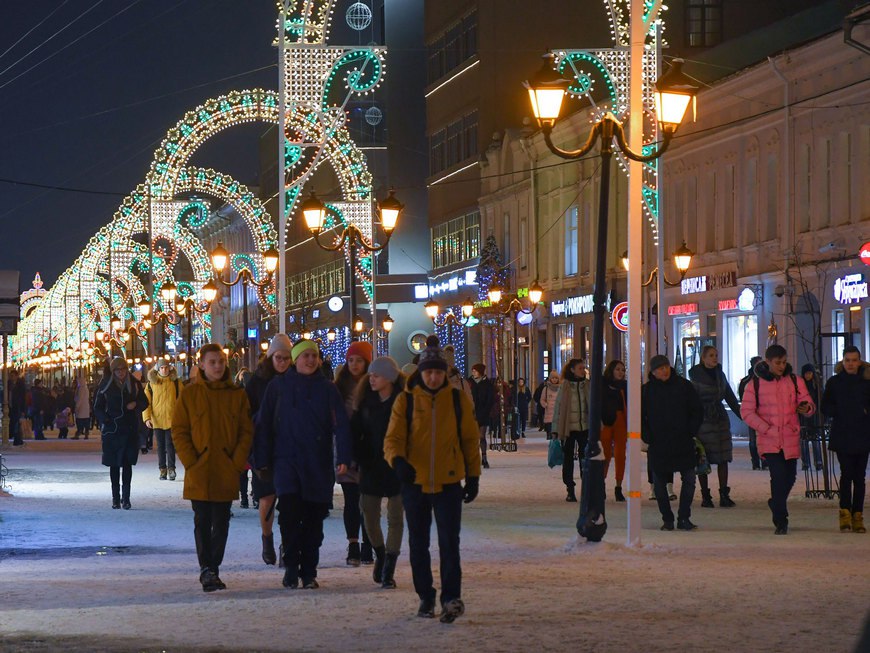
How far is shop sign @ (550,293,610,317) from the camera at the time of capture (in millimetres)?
52344

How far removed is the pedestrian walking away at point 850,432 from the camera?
55.0 ft

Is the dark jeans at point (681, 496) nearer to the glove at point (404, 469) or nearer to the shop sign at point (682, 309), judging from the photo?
the glove at point (404, 469)

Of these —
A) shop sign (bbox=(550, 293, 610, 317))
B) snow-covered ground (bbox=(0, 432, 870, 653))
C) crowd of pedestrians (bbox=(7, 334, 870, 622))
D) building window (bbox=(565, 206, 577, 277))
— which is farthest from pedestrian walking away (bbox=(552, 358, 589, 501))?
building window (bbox=(565, 206, 577, 277))

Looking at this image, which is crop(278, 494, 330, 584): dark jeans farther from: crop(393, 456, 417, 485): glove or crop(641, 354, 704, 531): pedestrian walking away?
crop(641, 354, 704, 531): pedestrian walking away

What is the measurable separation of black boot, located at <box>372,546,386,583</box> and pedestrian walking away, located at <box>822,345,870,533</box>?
5637 millimetres

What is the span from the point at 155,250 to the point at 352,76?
19876mm

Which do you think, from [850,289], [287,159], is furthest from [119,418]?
[850,289]

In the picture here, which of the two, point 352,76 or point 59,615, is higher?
point 352,76

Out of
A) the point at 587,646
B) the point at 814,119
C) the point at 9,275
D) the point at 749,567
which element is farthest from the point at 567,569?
the point at 814,119

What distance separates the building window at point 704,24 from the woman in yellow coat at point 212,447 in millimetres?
43135

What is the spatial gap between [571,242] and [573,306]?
2.17 metres

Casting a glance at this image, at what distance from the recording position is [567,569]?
538 inches

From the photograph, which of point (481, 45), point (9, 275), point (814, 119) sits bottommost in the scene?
point (9, 275)

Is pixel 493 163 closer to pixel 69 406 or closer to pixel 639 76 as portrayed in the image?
pixel 69 406
